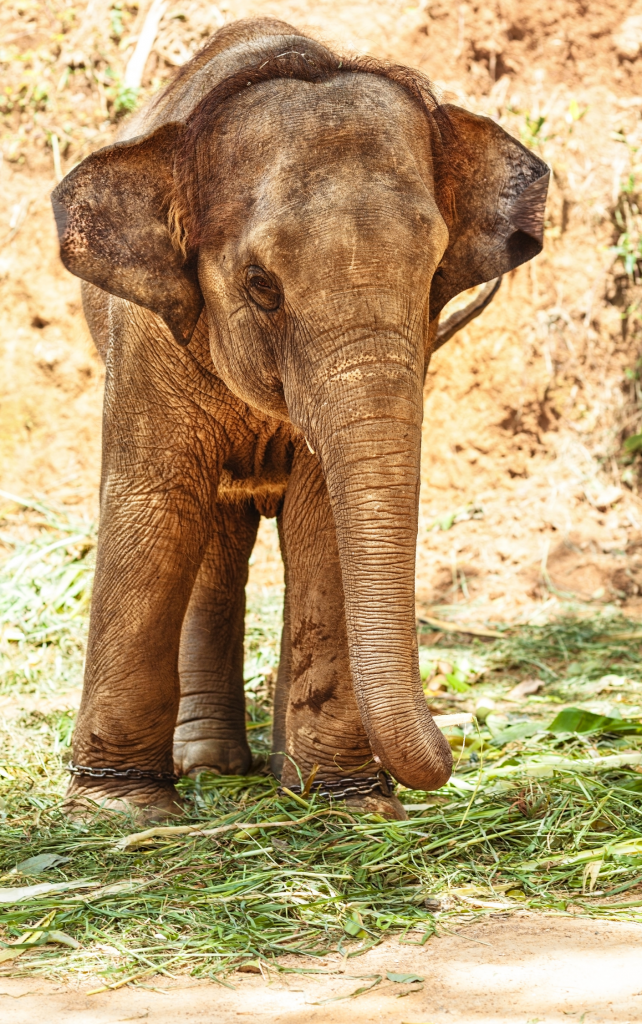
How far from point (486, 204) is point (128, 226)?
1.10 m

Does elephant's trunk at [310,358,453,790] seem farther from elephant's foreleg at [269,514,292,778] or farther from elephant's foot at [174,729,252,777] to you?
elephant's foot at [174,729,252,777]

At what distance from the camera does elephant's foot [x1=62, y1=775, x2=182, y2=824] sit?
4.27m

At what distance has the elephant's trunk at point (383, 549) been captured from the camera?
3279 millimetres

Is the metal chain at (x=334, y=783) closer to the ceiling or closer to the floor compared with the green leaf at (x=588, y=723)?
closer to the floor

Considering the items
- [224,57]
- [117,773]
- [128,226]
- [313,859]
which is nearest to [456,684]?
[117,773]

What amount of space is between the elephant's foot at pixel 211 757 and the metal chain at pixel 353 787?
0.81 meters

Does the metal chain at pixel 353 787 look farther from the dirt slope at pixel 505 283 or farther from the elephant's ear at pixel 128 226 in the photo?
the dirt slope at pixel 505 283

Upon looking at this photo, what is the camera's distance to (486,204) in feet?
13.4

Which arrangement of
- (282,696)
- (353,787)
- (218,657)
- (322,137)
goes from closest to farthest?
1. (322,137)
2. (353,787)
3. (282,696)
4. (218,657)

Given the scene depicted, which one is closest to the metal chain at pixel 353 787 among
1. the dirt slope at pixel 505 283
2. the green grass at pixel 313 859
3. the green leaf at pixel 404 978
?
the green grass at pixel 313 859

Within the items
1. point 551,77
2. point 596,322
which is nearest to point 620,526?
point 596,322

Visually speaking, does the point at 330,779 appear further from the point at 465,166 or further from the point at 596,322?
the point at 596,322

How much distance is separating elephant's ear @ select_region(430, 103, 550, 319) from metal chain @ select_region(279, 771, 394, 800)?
148 cm

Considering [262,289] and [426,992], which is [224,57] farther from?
[426,992]
